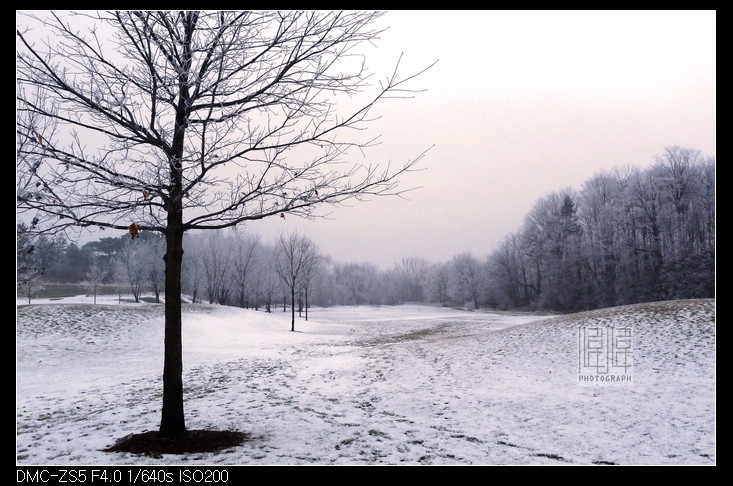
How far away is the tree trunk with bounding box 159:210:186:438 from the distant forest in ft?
99.4

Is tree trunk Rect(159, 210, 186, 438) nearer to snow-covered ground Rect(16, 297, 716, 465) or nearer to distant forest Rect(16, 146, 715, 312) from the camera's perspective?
snow-covered ground Rect(16, 297, 716, 465)

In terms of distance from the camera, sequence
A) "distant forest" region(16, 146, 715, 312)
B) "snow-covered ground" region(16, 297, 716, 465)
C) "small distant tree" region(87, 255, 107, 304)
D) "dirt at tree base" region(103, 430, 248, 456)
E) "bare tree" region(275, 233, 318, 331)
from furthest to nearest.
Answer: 1. "small distant tree" region(87, 255, 107, 304)
2. "distant forest" region(16, 146, 715, 312)
3. "bare tree" region(275, 233, 318, 331)
4. "snow-covered ground" region(16, 297, 716, 465)
5. "dirt at tree base" region(103, 430, 248, 456)

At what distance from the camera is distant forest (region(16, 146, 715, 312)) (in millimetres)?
37812

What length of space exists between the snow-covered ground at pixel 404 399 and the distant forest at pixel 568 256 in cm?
2128

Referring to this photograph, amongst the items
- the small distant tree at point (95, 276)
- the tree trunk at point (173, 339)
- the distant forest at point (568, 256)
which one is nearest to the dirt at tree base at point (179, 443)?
the tree trunk at point (173, 339)

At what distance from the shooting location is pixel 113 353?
16594 mm

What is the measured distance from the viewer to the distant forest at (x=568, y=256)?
37.8 meters

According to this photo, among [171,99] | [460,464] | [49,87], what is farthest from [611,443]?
[49,87]

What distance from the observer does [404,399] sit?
328 inches

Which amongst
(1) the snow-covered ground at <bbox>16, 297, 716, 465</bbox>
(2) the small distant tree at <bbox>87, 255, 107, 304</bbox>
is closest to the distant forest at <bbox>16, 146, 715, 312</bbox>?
(2) the small distant tree at <bbox>87, 255, 107, 304</bbox>

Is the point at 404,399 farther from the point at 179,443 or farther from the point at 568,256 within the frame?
the point at 568,256

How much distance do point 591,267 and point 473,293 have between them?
24242 mm

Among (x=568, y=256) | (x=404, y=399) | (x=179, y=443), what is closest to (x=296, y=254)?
(x=404, y=399)

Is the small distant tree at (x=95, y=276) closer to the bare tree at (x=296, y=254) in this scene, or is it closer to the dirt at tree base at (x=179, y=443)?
the bare tree at (x=296, y=254)
